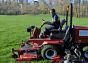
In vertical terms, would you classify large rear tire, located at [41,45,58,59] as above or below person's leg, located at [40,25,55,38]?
below

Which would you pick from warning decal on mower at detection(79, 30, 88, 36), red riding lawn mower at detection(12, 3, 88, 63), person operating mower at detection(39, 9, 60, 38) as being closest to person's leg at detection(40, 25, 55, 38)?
person operating mower at detection(39, 9, 60, 38)

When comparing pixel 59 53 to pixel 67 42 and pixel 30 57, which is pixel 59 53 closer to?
pixel 67 42

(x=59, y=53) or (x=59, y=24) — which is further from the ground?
(x=59, y=24)

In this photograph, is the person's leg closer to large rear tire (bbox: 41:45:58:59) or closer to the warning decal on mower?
large rear tire (bbox: 41:45:58:59)

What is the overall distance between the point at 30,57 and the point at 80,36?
1.95 metres

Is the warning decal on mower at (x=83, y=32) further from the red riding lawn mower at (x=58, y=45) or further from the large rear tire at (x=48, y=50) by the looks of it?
the large rear tire at (x=48, y=50)

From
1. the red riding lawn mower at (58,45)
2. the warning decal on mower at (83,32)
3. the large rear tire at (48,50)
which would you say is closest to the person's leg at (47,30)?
the red riding lawn mower at (58,45)

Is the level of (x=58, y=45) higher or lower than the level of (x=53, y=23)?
lower

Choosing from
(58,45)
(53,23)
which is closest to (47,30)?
(53,23)

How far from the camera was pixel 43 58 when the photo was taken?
21.9 feet

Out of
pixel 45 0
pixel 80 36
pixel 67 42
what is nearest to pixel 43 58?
pixel 67 42

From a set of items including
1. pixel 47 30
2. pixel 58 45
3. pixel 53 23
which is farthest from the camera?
pixel 47 30

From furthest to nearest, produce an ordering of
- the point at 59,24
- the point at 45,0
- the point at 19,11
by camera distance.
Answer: the point at 45,0 → the point at 19,11 → the point at 59,24

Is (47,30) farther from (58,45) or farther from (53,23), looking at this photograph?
(58,45)
